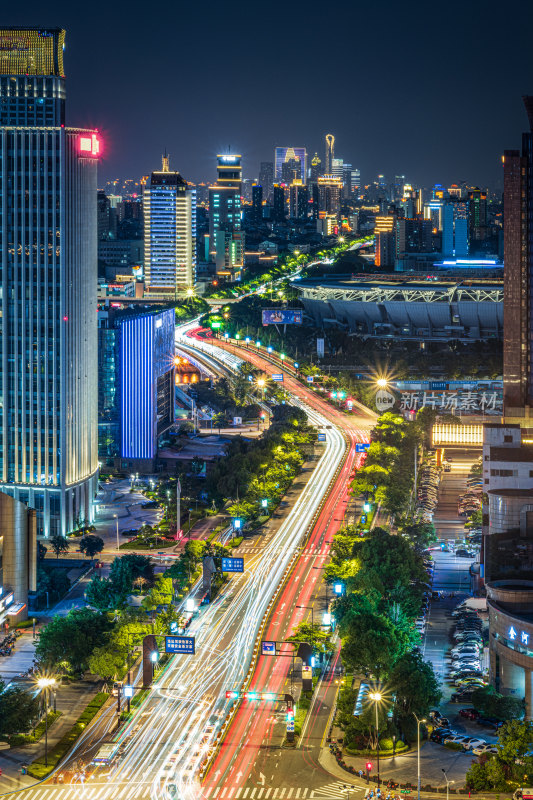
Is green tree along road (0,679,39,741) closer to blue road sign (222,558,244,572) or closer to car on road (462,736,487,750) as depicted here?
blue road sign (222,558,244,572)

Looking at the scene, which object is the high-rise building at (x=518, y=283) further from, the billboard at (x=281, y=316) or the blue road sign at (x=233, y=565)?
the billboard at (x=281, y=316)

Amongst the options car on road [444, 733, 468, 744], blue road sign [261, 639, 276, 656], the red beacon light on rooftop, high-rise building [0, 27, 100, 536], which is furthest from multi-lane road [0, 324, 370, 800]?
the red beacon light on rooftop

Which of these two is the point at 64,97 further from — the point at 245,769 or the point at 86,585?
the point at 245,769

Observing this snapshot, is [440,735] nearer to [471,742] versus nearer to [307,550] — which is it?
[471,742]

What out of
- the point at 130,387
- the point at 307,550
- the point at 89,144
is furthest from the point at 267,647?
the point at 130,387

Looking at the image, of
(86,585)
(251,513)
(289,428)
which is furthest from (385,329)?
(86,585)

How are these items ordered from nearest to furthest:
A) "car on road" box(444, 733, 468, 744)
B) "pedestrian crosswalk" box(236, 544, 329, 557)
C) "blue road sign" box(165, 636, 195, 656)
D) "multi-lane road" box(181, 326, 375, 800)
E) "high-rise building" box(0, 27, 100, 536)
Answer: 1. "multi-lane road" box(181, 326, 375, 800)
2. "car on road" box(444, 733, 468, 744)
3. "blue road sign" box(165, 636, 195, 656)
4. "pedestrian crosswalk" box(236, 544, 329, 557)
5. "high-rise building" box(0, 27, 100, 536)

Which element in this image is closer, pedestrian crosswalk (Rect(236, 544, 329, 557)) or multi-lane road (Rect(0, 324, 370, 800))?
multi-lane road (Rect(0, 324, 370, 800))
